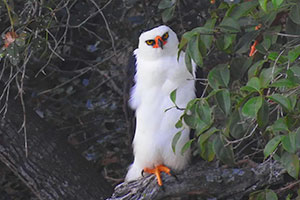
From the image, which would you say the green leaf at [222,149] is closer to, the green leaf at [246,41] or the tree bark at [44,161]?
the green leaf at [246,41]

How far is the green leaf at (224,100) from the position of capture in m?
2.45

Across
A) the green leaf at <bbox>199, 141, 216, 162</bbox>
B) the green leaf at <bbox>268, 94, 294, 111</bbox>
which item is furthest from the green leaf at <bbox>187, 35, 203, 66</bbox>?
the green leaf at <bbox>199, 141, 216, 162</bbox>

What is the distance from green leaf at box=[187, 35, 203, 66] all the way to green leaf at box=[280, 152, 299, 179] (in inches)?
20.3

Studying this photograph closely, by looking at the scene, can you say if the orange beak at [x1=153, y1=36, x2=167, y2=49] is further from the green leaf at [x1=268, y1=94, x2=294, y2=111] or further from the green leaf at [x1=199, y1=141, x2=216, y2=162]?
the green leaf at [x1=268, y1=94, x2=294, y2=111]

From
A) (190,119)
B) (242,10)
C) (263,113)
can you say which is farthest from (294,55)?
(190,119)

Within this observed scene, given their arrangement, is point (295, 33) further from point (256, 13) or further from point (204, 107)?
point (204, 107)

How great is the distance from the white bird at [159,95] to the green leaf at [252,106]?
1401 mm

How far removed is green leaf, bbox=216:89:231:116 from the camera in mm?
2449

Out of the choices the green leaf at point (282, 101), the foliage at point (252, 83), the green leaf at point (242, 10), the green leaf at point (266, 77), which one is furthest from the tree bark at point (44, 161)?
the green leaf at point (282, 101)

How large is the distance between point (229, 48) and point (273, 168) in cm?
84

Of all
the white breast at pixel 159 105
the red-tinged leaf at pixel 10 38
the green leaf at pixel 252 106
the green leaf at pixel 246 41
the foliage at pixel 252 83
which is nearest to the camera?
the green leaf at pixel 252 106

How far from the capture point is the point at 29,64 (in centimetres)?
465

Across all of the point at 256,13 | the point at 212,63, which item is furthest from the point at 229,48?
the point at 212,63

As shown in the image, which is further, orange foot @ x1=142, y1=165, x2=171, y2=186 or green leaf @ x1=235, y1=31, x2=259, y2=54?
orange foot @ x1=142, y1=165, x2=171, y2=186
